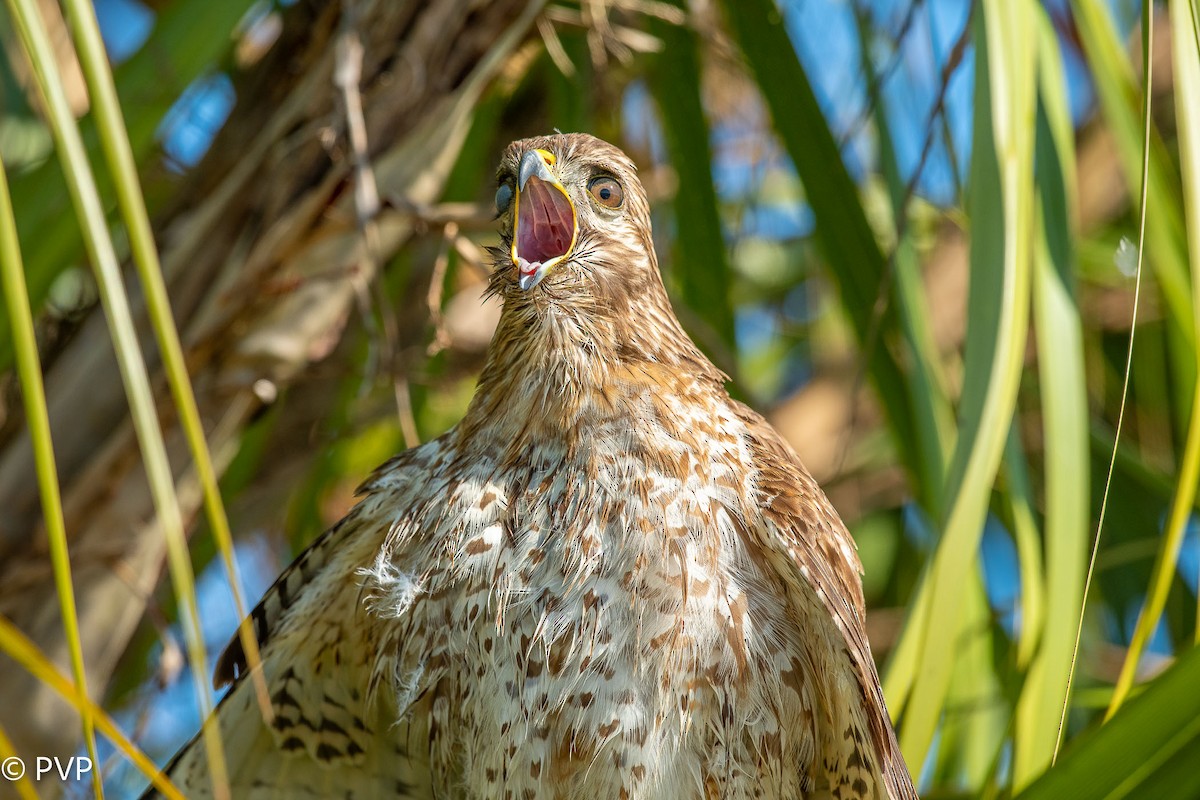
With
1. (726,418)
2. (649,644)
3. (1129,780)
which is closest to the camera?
(1129,780)

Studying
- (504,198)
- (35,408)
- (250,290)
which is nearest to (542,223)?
(504,198)

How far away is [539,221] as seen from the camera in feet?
10.9

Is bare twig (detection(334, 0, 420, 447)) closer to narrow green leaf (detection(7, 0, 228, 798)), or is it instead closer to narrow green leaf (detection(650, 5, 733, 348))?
narrow green leaf (detection(650, 5, 733, 348))

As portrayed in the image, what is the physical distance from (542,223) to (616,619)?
1.10m

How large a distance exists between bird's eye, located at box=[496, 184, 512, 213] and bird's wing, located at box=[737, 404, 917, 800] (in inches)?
33.6

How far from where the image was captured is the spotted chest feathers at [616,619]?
2.84m

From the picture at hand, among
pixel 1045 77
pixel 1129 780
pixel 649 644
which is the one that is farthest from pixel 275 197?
pixel 1129 780

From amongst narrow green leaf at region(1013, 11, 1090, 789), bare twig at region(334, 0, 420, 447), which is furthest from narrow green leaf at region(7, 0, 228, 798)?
bare twig at region(334, 0, 420, 447)

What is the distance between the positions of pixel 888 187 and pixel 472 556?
1392 millimetres

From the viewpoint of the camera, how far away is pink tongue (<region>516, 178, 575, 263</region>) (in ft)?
10.7

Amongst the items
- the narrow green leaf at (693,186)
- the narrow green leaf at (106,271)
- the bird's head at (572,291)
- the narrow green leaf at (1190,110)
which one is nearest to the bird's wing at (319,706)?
the bird's head at (572,291)

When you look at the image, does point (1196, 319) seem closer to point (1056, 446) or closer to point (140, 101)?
point (1056, 446)

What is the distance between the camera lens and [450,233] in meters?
3.29

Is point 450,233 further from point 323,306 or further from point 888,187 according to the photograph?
point 888,187
